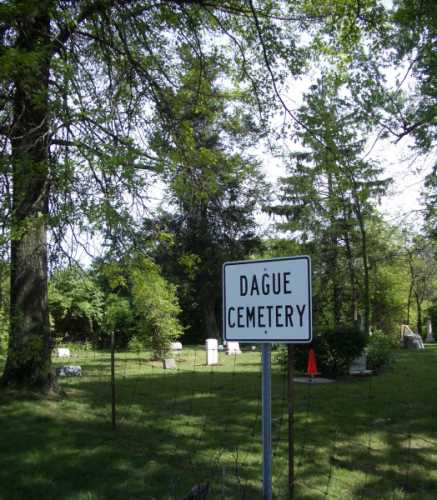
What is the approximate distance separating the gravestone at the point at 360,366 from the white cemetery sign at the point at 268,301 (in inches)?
490

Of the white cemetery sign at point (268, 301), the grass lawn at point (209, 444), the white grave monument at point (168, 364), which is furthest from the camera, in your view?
the white grave monument at point (168, 364)

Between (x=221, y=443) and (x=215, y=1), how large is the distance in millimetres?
6495

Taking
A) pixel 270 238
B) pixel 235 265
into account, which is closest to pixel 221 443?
pixel 235 265

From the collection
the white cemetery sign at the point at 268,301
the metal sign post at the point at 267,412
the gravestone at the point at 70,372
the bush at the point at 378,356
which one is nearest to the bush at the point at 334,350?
the bush at the point at 378,356

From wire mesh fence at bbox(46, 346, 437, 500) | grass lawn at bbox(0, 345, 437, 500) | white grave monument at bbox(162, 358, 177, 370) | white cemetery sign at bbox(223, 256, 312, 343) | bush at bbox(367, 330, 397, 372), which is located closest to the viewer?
white cemetery sign at bbox(223, 256, 312, 343)

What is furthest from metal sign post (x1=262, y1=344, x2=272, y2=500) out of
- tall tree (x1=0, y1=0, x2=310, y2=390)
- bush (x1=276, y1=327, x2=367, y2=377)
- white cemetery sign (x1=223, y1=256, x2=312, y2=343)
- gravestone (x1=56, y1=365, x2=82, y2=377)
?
gravestone (x1=56, y1=365, x2=82, y2=377)

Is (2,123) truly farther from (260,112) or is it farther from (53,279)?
(260,112)

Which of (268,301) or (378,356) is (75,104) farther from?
(378,356)

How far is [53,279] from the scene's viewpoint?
9.89m

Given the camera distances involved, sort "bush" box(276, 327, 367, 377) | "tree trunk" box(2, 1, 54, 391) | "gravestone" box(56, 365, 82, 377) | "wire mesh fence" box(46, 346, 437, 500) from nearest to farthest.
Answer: "wire mesh fence" box(46, 346, 437, 500) < "tree trunk" box(2, 1, 54, 391) < "bush" box(276, 327, 367, 377) < "gravestone" box(56, 365, 82, 377)

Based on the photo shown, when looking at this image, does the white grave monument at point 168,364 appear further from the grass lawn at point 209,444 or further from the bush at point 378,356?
the bush at point 378,356

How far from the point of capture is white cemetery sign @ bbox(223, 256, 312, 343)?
3119 mm

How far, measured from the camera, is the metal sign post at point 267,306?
312 centimetres

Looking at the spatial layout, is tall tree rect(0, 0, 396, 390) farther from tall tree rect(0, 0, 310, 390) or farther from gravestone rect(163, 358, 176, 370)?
gravestone rect(163, 358, 176, 370)
